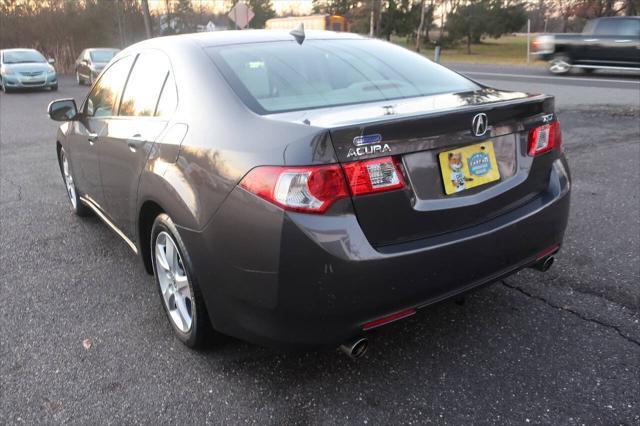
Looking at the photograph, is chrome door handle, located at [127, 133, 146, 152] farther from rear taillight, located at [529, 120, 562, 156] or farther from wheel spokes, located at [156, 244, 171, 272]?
rear taillight, located at [529, 120, 562, 156]

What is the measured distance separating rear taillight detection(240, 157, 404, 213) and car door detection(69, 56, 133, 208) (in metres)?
1.88

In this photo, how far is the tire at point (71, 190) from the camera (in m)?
4.77

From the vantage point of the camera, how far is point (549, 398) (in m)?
2.32

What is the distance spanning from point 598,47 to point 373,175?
706 inches

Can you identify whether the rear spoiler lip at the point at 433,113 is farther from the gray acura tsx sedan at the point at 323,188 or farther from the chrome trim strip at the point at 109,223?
the chrome trim strip at the point at 109,223

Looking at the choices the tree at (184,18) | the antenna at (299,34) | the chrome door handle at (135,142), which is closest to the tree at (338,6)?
the tree at (184,18)

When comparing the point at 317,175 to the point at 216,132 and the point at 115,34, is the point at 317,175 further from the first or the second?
the point at 115,34

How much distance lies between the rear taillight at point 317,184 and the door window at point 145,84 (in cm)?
128

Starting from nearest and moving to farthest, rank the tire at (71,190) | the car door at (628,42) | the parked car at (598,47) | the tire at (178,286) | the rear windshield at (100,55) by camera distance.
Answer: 1. the tire at (178,286)
2. the tire at (71,190)
3. the car door at (628,42)
4. the parked car at (598,47)
5. the rear windshield at (100,55)

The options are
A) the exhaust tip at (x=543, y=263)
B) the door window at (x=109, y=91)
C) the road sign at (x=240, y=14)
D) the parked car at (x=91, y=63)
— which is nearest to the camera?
the exhaust tip at (x=543, y=263)

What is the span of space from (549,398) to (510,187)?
3.06 ft

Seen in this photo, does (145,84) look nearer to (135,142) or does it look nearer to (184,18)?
(135,142)

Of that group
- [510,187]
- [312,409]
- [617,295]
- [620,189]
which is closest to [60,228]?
[312,409]

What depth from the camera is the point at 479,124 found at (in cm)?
229
